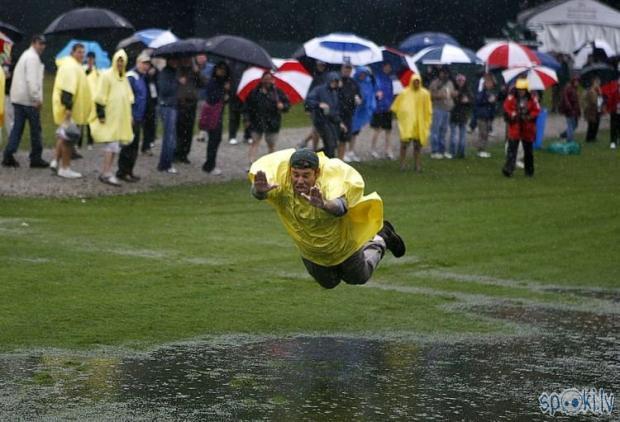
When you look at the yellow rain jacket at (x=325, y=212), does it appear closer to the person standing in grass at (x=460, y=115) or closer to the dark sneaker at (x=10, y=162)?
the dark sneaker at (x=10, y=162)

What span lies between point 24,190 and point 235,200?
348cm

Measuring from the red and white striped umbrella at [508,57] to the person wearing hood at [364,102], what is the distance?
447 centimetres

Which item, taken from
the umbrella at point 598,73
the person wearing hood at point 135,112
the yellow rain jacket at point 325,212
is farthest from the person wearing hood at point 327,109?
the yellow rain jacket at point 325,212

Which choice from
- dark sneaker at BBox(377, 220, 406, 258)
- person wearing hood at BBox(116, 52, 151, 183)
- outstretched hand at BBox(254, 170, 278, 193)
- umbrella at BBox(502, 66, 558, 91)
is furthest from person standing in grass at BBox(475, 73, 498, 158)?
outstretched hand at BBox(254, 170, 278, 193)

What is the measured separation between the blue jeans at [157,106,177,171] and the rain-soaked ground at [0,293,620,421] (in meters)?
11.8

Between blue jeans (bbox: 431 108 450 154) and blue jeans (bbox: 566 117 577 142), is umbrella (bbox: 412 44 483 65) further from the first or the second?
blue jeans (bbox: 566 117 577 142)

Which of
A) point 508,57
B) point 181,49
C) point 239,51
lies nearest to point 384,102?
point 508,57

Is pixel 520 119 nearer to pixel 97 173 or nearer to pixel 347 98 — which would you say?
pixel 347 98

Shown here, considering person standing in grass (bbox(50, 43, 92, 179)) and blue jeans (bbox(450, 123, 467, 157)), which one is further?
blue jeans (bbox(450, 123, 467, 157))

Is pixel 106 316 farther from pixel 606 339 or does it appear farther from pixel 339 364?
pixel 606 339

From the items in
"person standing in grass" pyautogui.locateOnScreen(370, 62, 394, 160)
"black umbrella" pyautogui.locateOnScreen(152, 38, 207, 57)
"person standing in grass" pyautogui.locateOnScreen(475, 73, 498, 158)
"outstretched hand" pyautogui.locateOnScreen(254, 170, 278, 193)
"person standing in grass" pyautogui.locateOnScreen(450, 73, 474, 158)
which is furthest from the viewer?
"person standing in grass" pyautogui.locateOnScreen(475, 73, 498, 158)

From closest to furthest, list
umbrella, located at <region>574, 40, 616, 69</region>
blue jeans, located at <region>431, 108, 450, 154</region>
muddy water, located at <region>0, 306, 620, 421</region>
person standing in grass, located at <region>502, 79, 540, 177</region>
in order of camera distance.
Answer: muddy water, located at <region>0, 306, 620, 421</region> → person standing in grass, located at <region>502, 79, 540, 177</region> → blue jeans, located at <region>431, 108, 450, 154</region> → umbrella, located at <region>574, 40, 616, 69</region>

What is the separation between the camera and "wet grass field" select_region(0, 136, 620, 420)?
953 cm

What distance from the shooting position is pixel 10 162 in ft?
73.8
